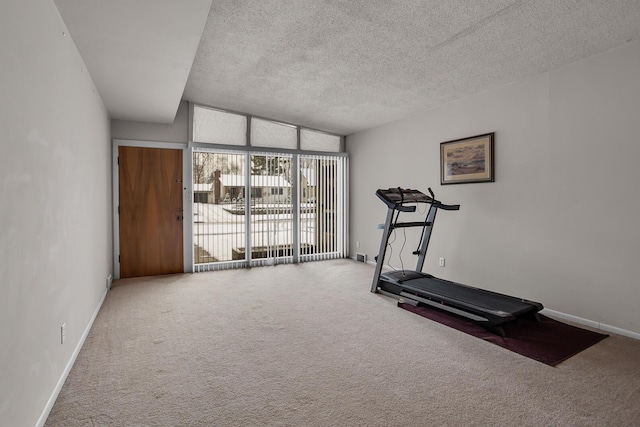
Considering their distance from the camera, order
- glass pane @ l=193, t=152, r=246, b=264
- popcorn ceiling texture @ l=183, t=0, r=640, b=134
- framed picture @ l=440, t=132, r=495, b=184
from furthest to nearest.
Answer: glass pane @ l=193, t=152, r=246, b=264 < framed picture @ l=440, t=132, r=495, b=184 < popcorn ceiling texture @ l=183, t=0, r=640, b=134

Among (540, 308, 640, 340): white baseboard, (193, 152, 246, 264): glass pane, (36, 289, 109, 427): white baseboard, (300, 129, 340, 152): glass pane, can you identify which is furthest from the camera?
(300, 129, 340, 152): glass pane

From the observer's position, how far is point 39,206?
1953 mm

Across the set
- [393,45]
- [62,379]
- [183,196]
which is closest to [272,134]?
[183,196]

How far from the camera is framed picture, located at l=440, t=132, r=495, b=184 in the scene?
13.8 feet

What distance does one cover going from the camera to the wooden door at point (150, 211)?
17.5 ft

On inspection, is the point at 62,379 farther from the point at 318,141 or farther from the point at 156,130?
the point at 318,141

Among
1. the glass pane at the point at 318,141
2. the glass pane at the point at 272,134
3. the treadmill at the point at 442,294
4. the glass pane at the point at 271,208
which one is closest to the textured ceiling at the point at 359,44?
the glass pane at the point at 272,134

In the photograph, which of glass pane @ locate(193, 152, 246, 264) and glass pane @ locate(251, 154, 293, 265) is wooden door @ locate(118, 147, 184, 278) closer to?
glass pane @ locate(193, 152, 246, 264)

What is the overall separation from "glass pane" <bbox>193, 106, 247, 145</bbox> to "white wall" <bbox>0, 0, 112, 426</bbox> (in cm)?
257

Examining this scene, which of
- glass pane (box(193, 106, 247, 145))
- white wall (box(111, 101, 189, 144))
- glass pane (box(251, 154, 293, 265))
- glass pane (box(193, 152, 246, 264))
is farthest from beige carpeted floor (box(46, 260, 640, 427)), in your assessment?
glass pane (box(193, 106, 247, 145))

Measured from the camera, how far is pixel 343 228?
22.7 feet

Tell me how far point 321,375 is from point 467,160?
326 centimetres

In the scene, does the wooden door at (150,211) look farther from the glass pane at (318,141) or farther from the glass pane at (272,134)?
the glass pane at (318,141)

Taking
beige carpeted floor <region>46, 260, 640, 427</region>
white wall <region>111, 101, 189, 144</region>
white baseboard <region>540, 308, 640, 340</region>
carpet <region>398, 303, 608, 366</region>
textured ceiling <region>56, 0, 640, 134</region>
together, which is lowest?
beige carpeted floor <region>46, 260, 640, 427</region>
